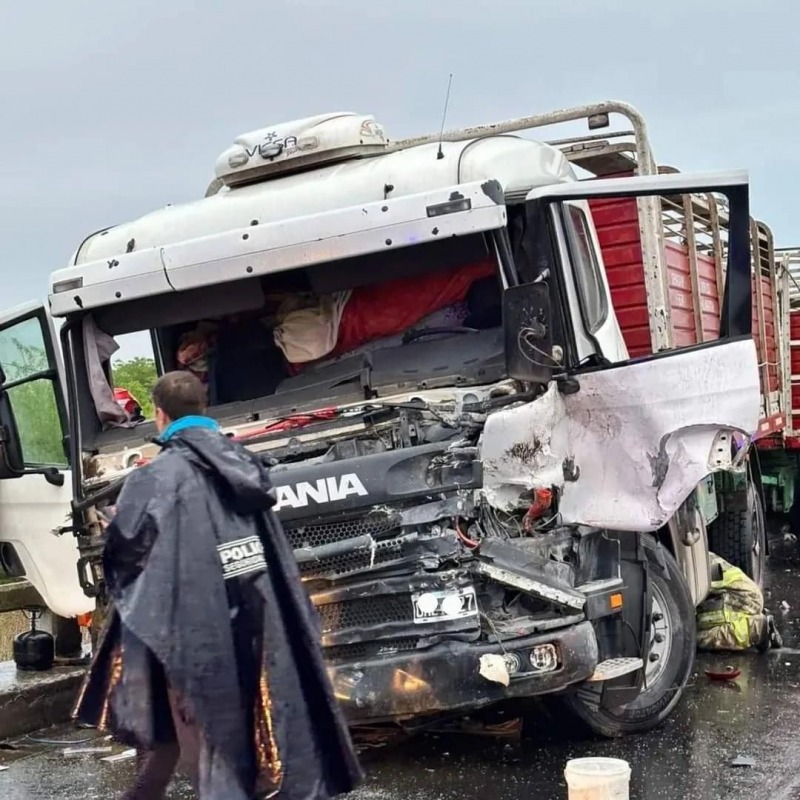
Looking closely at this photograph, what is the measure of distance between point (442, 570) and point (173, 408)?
152 centimetres

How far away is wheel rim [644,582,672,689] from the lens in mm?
5820

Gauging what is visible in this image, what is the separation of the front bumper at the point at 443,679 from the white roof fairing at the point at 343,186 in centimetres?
199

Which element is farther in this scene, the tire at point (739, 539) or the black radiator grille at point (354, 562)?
the tire at point (739, 539)

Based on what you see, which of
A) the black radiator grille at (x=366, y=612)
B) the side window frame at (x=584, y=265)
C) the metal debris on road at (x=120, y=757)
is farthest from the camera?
the metal debris on road at (x=120, y=757)

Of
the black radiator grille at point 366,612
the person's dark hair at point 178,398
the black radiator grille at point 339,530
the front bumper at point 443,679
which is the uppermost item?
the person's dark hair at point 178,398

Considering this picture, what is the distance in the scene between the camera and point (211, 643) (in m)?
3.32

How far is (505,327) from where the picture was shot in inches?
199

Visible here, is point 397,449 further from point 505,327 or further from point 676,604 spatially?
point 676,604

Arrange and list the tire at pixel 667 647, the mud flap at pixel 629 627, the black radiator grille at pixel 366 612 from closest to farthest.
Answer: the black radiator grille at pixel 366 612 < the mud flap at pixel 629 627 < the tire at pixel 667 647

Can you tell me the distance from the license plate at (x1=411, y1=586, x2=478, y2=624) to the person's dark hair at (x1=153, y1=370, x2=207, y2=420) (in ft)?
4.86

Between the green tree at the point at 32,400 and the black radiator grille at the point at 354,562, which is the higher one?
the green tree at the point at 32,400

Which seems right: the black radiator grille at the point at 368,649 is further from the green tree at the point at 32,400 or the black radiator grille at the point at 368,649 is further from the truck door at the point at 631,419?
the green tree at the point at 32,400

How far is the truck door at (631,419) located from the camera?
518 cm

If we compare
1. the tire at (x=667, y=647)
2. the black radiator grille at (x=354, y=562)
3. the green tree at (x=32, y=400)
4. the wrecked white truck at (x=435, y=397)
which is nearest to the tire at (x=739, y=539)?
the wrecked white truck at (x=435, y=397)
